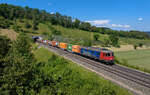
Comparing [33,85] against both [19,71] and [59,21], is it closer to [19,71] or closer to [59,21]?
[19,71]

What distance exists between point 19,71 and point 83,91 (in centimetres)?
844

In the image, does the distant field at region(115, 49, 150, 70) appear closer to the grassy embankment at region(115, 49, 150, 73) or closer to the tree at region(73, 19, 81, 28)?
the grassy embankment at region(115, 49, 150, 73)

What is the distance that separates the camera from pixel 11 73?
13.8m

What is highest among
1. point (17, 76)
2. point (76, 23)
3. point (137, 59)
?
point (76, 23)

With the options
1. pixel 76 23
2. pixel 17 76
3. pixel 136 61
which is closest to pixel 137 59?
pixel 136 61

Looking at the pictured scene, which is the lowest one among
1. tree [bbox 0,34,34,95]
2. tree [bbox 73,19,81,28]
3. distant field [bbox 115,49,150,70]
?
distant field [bbox 115,49,150,70]

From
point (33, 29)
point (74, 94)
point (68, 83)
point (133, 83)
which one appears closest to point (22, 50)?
point (68, 83)

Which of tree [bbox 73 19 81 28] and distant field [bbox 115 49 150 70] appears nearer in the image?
distant field [bbox 115 49 150 70]

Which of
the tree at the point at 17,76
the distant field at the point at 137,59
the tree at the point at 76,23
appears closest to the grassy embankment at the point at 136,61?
the distant field at the point at 137,59

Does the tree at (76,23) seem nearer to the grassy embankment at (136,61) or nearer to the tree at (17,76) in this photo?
the grassy embankment at (136,61)

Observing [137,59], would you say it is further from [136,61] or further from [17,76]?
[17,76]

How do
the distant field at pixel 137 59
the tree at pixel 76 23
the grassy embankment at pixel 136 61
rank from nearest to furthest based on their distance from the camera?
1. the grassy embankment at pixel 136 61
2. the distant field at pixel 137 59
3. the tree at pixel 76 23

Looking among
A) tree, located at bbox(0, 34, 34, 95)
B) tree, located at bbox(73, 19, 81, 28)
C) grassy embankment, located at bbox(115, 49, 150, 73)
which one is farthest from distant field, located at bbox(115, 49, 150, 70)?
tree, located at bbox(73, 19, 81, 28)

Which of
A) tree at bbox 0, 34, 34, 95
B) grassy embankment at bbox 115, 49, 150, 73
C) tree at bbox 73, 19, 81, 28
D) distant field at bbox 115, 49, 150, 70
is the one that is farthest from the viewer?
tree at bbox 73, 19, 81, 28
